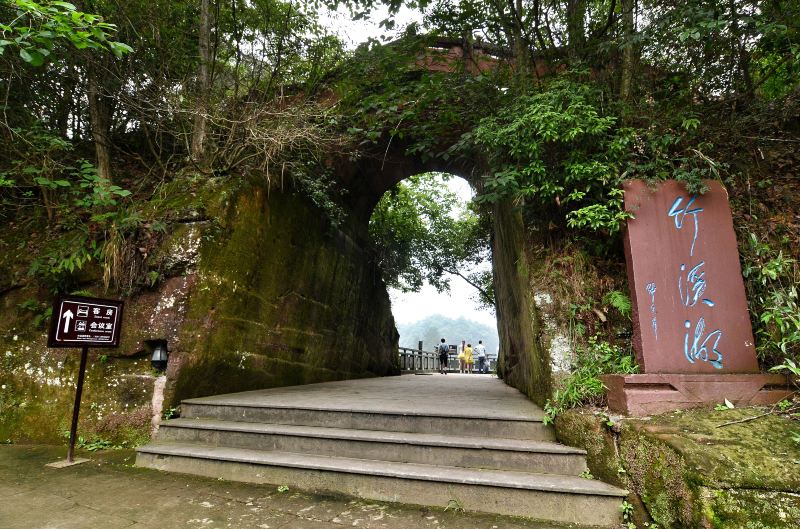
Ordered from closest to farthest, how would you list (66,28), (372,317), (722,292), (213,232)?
1. (66,28)
2. (722,292)
3. (213,232)
4. (372,317)

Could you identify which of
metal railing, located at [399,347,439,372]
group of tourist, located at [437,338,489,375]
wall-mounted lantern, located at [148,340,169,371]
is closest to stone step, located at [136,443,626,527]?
wall-mounted lantern, located at [148,340,169,371]

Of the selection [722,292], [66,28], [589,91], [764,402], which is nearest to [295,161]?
[66,28]

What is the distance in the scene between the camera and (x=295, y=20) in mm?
5770

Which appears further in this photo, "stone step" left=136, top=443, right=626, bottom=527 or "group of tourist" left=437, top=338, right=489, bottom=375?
"group of tourist" left=437, top=338, right=489, bottom=375

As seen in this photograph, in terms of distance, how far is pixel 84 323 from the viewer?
11.7ft

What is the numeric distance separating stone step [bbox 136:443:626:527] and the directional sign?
1.29 m

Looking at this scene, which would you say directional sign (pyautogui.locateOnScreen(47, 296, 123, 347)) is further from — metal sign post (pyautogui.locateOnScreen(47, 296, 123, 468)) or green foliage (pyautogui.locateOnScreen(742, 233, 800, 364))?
green foliage (pyautogui.locateOnScreen(742, 233, 800, 364))

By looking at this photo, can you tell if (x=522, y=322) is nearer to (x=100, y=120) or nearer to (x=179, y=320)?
(x=179, y=320)

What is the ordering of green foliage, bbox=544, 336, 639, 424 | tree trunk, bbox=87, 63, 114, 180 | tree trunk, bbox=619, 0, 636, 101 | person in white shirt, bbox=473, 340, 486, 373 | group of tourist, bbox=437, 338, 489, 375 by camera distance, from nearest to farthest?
1. green foliage, bbox=544, 336, 639, 424
2. tree trunk, bbox=619, 0, 636, 101
3. tree trunk, bbox=87, 63, 114, 180
4. group of tourist, bbox=437, 338, 489, 375
5. person in white shirt, bbox=473, 340, 486, 373

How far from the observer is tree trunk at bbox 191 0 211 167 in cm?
528

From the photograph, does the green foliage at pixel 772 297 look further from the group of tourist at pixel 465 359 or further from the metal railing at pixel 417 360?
the group of tourist at pixel 465 359

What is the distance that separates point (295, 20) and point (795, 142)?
254 inches

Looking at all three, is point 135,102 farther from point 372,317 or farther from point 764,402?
point 764,402

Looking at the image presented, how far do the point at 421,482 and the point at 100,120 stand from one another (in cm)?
609
